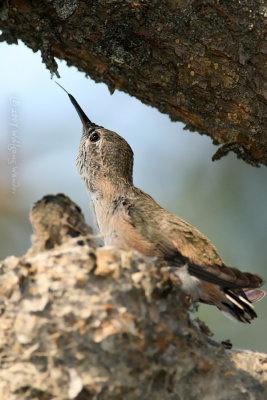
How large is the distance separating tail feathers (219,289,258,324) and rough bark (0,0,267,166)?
1.10 meters

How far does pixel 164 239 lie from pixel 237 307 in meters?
0.64

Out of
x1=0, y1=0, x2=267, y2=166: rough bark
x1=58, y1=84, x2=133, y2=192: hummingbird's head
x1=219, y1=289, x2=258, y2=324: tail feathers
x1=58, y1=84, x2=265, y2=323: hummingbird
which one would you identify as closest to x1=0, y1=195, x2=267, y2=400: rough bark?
x1=58, y1=84, x2=265, y2=323: hummingbird

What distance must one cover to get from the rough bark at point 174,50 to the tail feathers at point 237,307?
1.10 m

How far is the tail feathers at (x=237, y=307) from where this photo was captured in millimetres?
4504

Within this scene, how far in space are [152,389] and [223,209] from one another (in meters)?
4.08

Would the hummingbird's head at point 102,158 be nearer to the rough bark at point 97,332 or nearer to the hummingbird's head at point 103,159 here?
the hummingbird's head at point 103,159

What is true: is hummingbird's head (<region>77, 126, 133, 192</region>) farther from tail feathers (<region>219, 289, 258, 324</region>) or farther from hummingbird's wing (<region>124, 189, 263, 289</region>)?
tail feathers (<region>219, 289, 258, 324</region>)

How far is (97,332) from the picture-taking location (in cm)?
350

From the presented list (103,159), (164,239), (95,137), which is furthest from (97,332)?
(95,137)

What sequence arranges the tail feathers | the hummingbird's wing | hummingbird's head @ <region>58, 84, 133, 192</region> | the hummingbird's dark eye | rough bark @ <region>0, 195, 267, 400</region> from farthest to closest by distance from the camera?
1. the hummingbird's dark eye
2. hummingbird's head @ <region>58, 84, 133, 192</region>
3. the tail feathers
4. the hummingbird's wing
5. rough bark @ <region>0, 195, 267, 400</region>

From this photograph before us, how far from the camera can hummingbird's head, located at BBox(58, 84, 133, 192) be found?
5578 mm

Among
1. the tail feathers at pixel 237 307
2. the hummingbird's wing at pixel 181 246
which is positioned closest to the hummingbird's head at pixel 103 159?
the hummingbird's wing at pixel 181 246

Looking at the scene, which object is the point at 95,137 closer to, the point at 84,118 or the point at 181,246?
the point at 84,118

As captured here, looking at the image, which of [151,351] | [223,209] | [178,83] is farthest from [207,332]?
[223,209]
